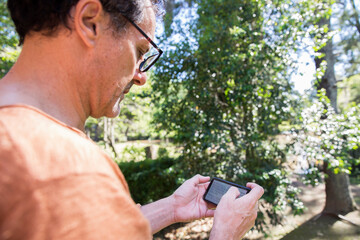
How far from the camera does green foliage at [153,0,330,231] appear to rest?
4.05m

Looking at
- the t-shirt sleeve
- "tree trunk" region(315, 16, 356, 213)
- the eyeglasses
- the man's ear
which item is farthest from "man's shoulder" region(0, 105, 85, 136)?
"tree trunk" region(315, 16, 356, 213)

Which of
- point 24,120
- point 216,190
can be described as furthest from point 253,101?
point 24,120

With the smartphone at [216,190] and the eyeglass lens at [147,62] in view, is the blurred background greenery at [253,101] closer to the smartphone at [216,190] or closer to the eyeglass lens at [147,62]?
the smartphone at [216,190]

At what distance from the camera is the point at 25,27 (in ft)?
2.79

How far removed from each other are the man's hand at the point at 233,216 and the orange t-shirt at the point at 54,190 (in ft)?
1.97

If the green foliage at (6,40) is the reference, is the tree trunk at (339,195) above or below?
below

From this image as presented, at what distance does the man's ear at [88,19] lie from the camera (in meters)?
0.80

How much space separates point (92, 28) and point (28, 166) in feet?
1.72

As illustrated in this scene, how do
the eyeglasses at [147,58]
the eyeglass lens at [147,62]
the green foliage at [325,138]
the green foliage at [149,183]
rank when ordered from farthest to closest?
the green foliage at [149,183]
the green foliage at [325,138]
the eyeglass lens at [147,62]
the eyeglasses at [147,58]

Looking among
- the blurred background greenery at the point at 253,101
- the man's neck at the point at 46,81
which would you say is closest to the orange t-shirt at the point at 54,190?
the man's neck at the point at 46,81

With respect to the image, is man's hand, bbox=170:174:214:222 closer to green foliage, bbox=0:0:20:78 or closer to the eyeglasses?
the eyeglasses

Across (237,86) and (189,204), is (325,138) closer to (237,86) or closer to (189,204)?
(237,86)

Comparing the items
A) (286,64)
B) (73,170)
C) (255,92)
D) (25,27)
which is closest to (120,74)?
(25,27)

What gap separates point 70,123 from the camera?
826 millimetres
